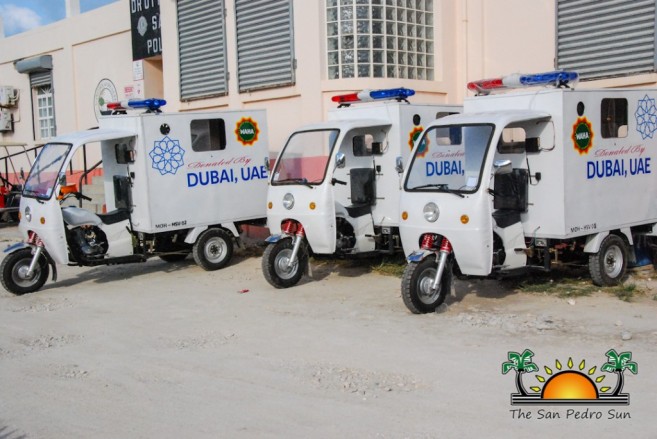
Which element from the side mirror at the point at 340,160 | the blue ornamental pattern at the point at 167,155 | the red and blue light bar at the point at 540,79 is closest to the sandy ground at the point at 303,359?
the side mirror at the point at 340,160

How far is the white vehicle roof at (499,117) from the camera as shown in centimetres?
777

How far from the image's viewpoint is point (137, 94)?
17719mm

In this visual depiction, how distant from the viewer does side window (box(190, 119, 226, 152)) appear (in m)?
10.7

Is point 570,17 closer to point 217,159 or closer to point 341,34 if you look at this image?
point 341,34

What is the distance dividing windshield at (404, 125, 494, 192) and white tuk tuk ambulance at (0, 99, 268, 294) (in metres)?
3.14

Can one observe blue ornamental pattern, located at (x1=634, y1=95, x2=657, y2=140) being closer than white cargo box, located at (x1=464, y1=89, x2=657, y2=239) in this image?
No

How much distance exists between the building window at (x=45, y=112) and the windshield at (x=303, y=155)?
13175 mm

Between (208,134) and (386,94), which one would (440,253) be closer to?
(386,94)

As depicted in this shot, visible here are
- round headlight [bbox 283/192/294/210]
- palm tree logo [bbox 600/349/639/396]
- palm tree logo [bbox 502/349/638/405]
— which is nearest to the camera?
palm tree logo [bbox 502/349/638/405]

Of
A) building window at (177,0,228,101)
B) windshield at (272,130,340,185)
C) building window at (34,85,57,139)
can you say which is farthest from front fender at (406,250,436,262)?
building window at (34,85,57,139)

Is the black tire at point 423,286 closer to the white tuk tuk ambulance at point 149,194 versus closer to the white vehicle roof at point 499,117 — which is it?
the white vehicle roof at point 499,117

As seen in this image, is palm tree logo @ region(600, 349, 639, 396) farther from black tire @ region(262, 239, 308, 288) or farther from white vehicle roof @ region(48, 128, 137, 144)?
white vehicle roof @ region(48, 128, 137, 144)

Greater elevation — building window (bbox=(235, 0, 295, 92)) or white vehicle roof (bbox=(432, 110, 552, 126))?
building window (bbox=(235, 0, 295, 92))

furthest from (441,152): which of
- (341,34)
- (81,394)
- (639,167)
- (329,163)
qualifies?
(81,394)
